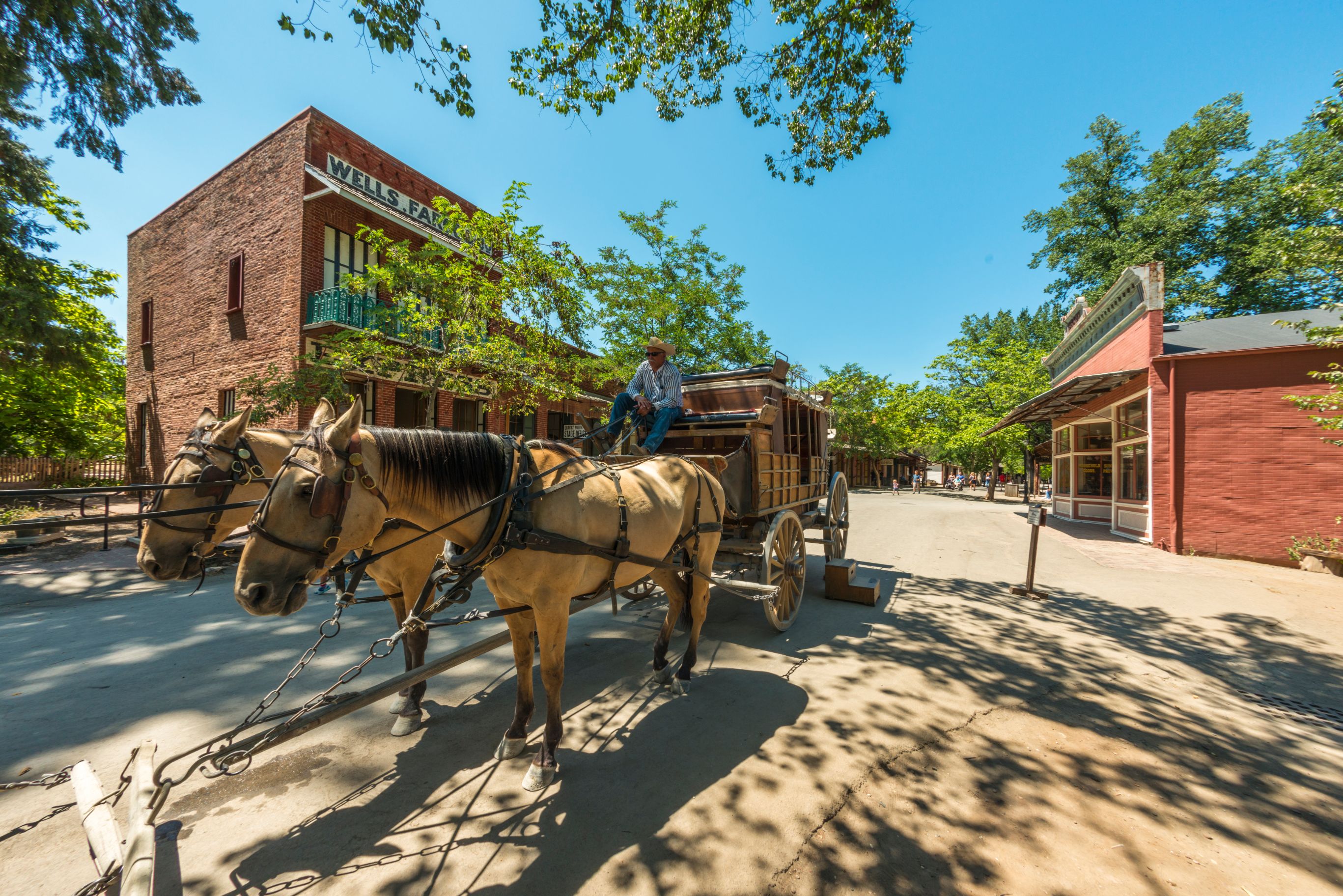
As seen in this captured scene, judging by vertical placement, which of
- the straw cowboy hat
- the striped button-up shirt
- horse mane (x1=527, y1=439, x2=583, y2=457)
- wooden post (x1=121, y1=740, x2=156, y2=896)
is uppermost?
the straw cowboy hat

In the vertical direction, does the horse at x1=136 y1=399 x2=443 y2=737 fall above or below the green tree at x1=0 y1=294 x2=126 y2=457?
below

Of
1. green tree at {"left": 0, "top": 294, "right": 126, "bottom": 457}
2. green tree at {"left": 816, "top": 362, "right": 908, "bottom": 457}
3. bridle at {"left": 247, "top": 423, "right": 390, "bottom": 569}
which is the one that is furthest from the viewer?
green tree at {"left": 816, "top": 362, "right": 908, "bottom": 457}

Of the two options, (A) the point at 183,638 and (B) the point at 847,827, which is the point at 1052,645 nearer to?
(B) the point at 847,827

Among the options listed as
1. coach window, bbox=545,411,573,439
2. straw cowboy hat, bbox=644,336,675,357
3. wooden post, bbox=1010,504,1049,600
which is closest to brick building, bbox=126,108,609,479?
coach window, bbox=545,411,573,439

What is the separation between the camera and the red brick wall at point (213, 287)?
41.1 feet

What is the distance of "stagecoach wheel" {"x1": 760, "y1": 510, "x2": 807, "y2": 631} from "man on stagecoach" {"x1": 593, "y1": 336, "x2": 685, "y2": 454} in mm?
1464

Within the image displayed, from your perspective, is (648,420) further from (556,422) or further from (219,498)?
(556,422)

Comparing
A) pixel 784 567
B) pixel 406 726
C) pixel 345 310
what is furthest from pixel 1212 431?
pixel 345 310

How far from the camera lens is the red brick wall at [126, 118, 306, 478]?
493 inches

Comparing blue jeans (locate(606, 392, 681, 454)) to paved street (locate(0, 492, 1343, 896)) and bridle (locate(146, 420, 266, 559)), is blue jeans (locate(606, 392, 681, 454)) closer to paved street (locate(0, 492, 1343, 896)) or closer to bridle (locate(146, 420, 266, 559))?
paved street (locate(0, 492, 1343, 896))

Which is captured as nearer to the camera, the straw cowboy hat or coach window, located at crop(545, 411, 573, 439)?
the straw cowboy hat

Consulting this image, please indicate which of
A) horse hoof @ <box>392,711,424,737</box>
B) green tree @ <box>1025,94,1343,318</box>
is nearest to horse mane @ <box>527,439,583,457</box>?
horse hoof @ <box>392,711,424,737</box>

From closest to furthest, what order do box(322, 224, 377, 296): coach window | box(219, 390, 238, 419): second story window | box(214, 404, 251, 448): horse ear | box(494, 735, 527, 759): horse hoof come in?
box(214, 404, 251, 448): horse ear < box(494, 735, 527, 759): horse hoof < box(322, 224, 377, 296): coach window < box(219, 390, 238, 419): second story window

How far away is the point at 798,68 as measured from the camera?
6066 mm
